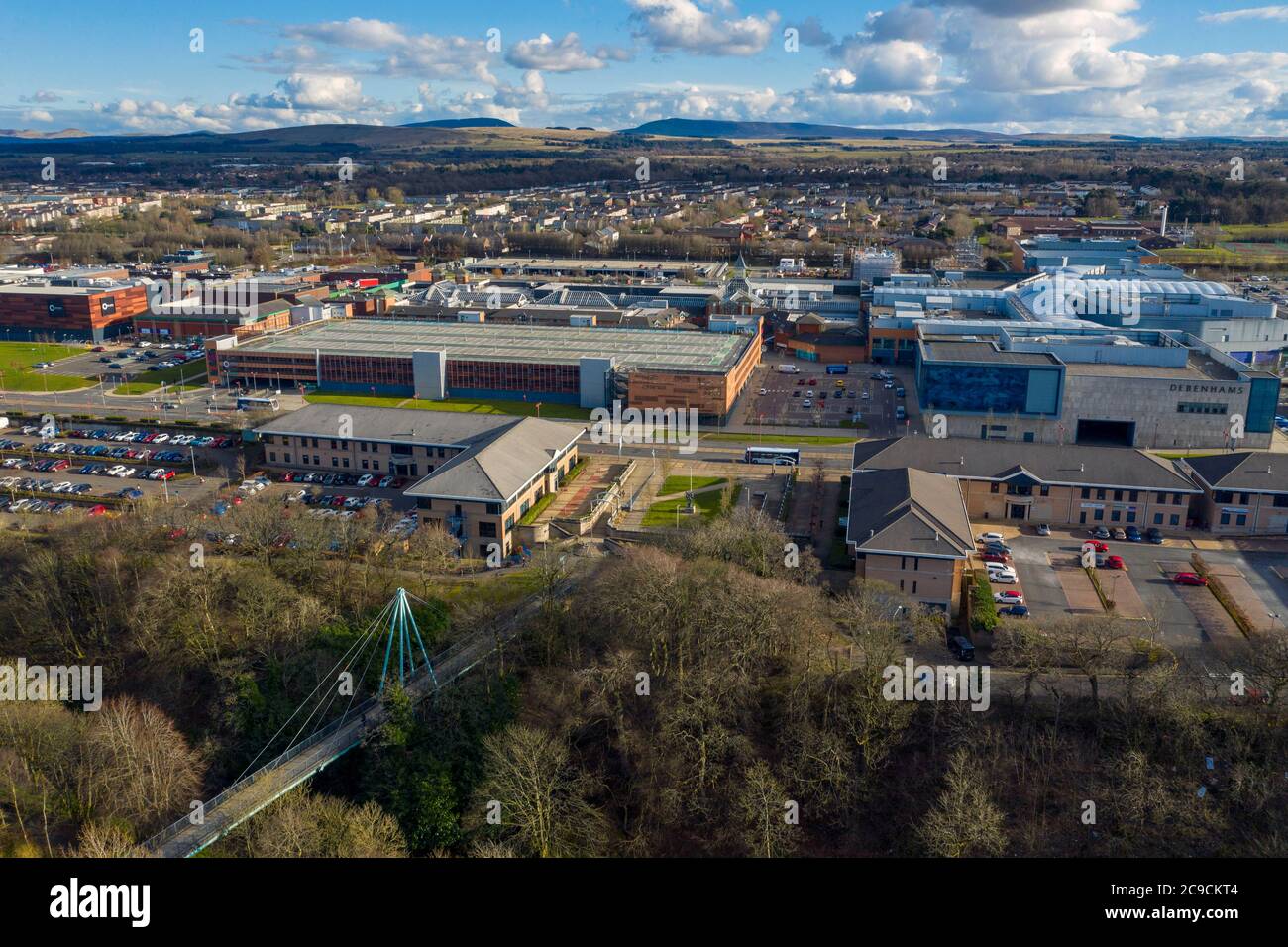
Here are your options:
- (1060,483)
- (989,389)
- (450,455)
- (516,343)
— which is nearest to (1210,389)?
(989,389)

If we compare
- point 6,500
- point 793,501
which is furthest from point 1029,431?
point 6,500

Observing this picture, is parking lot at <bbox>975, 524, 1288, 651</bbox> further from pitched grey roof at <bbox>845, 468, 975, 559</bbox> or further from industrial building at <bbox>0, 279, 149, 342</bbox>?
industrial building at <bbox>0, 279, 149, 342</bbox>

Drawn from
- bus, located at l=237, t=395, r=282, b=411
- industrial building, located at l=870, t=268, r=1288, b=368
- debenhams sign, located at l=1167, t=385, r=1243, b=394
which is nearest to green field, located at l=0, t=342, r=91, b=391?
bus, located at l=237, t=395, r=282, b=411

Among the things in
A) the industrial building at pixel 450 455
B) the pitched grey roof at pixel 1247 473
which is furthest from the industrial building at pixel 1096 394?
the industrial building at pixel 450 455

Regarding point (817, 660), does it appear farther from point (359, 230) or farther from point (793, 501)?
point (359, 230)

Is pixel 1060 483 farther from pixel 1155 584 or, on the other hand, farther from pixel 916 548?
pixel 916 548

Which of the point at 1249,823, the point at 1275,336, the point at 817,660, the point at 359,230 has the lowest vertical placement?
the point at 1249,823
